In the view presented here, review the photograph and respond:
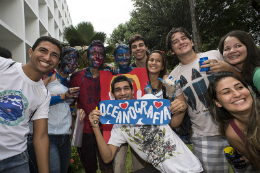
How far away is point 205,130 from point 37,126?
230 centimetres

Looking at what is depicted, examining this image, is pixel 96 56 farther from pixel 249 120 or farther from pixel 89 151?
pixel 249 120

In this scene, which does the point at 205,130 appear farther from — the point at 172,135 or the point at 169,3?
the point at 169,3

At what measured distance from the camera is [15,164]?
1629 mm

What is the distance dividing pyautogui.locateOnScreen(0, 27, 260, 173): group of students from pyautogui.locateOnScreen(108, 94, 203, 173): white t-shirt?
0.4 inches

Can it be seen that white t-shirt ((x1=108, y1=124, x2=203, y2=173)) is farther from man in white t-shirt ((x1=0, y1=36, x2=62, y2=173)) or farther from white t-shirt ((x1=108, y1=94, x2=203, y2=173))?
man in white t-shirt ((x1=0, y1=36, x2=62, y2=173))

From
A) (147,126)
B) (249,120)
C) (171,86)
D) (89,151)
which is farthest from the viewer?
(89,151)

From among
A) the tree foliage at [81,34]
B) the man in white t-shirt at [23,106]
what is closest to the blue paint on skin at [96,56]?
the man in white t-shirt at [23,106]

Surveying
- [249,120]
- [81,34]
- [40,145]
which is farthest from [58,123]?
[81,34]

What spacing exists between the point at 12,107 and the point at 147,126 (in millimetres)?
1554

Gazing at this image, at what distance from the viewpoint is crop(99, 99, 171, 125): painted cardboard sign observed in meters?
2.04

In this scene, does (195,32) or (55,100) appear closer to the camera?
(55,100)

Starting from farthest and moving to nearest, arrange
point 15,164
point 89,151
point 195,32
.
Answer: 1. point 195,32
2. point 89,151
3. point 15,164

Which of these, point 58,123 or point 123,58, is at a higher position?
point 123,58

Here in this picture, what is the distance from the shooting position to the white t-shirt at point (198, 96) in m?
2.35
